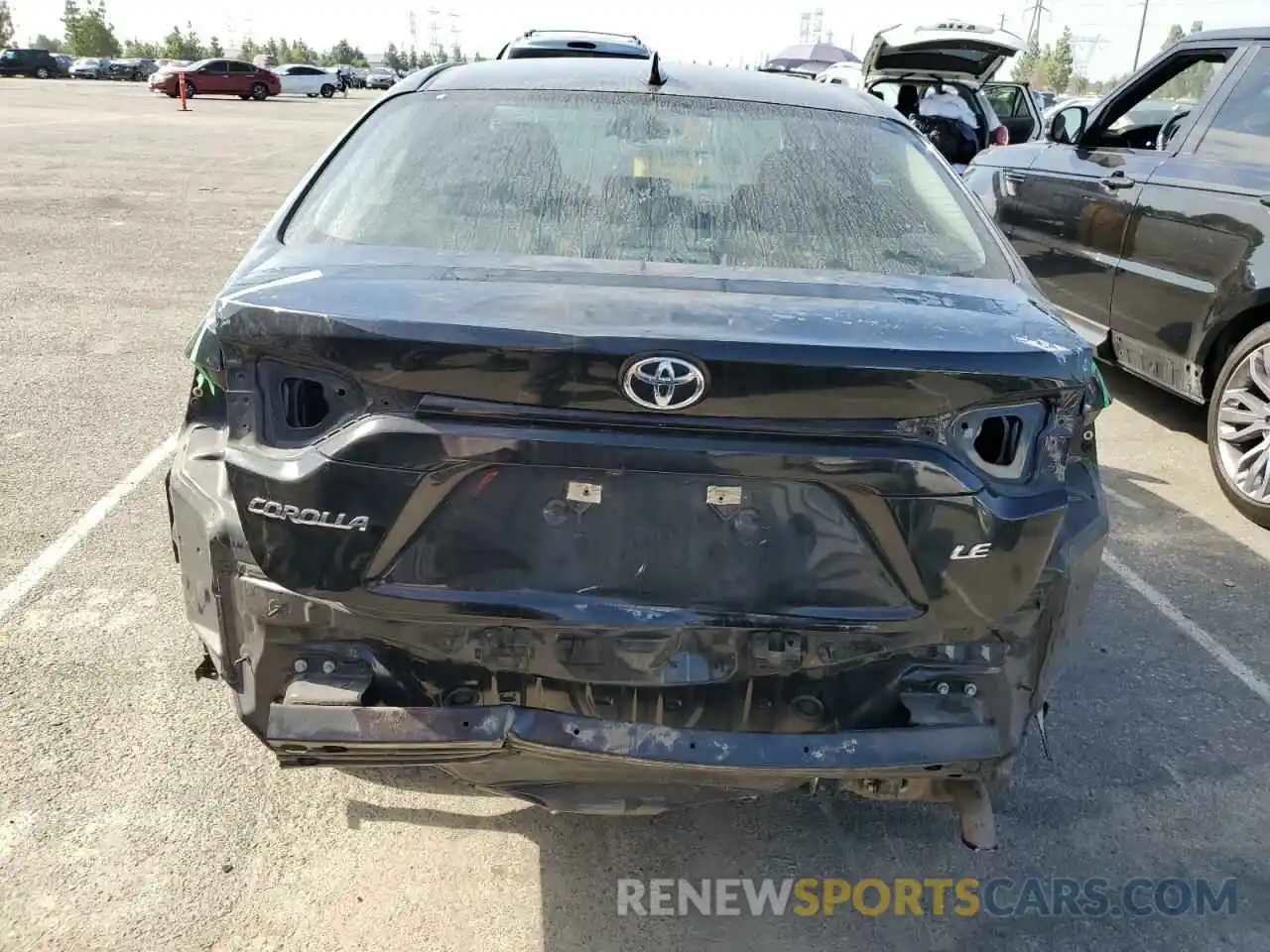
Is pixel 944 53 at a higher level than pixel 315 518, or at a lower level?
higher

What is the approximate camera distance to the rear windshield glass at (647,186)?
7.87 ft

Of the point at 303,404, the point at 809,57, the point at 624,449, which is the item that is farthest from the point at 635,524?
the point at 809,57

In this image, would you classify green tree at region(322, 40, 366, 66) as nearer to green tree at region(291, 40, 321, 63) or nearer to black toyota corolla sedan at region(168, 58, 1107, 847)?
green tree at region(291, 40, 321, 63)

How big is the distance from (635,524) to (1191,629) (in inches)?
106

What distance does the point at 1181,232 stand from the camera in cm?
493

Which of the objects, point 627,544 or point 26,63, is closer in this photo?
point 627,544

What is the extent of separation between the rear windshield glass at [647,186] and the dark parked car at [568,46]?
6.28 meters

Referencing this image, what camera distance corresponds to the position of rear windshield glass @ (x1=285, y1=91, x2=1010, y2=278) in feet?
7.87

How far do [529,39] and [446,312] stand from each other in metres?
9.93

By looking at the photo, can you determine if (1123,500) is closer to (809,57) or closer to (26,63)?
(809,57)

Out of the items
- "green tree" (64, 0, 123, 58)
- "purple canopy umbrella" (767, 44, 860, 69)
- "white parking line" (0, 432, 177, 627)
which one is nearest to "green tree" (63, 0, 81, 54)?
"green tree" (64, 0, 123, 58)

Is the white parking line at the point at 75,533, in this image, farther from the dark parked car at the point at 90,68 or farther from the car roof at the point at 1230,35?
the dark parked car at the point at 90,68

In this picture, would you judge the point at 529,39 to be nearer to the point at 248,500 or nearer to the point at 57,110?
the point at 248,500

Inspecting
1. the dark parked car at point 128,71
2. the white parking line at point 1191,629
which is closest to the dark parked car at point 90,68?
the dark parked car at point 128,71
